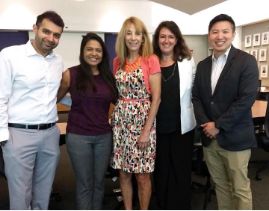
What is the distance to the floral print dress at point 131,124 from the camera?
2254 mm

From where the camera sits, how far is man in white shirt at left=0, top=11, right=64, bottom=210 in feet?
6.52

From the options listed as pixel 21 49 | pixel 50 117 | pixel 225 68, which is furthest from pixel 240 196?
pixel 21 49

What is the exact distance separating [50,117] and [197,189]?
1.88 metres

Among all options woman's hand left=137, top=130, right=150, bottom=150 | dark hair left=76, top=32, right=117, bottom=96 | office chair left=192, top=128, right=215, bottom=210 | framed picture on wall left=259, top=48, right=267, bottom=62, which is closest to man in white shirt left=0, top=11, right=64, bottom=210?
dark hair left=76, top=32, right=117, bottom=96

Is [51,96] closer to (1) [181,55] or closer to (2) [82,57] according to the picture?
(2) [82,57]

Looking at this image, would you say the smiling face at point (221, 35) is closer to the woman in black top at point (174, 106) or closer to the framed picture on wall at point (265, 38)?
the woman in black top at point (174, 106)

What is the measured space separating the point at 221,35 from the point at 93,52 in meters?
0.89

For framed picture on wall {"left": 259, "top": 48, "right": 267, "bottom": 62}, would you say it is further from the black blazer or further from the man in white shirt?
the man in white shirt

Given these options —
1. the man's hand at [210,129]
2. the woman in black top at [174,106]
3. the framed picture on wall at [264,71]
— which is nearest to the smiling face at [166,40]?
the woman in black top at [174,106]

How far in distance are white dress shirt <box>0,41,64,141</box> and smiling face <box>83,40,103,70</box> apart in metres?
0.27

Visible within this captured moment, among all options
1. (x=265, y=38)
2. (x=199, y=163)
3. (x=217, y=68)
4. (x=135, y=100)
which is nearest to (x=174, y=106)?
(x=135, y=100)

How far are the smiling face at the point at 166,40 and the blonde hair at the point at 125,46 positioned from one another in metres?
0.12

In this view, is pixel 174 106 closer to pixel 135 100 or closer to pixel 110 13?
pixel 135 100

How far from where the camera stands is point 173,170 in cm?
256
